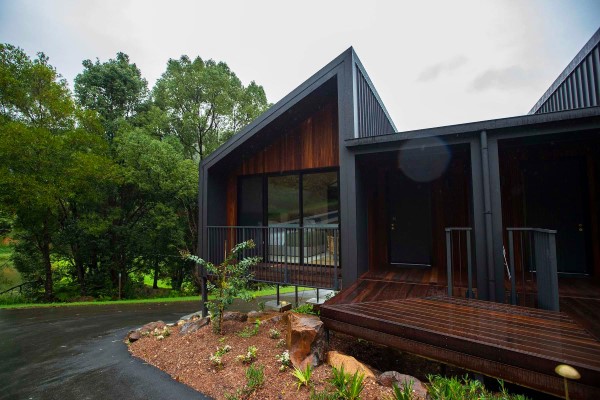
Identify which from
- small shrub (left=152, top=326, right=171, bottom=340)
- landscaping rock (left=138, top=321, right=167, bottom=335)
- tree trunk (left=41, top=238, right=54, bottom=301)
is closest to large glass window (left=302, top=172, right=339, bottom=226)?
small shrub (left=152, top=326, right=171, bottom=340)

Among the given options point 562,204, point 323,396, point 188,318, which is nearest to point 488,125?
point 562,204

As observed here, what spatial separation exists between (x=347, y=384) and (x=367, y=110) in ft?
16.2

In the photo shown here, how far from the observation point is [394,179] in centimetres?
614

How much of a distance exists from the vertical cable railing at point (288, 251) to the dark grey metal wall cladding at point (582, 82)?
4.91 metres

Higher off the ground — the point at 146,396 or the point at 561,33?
the point at 561,33

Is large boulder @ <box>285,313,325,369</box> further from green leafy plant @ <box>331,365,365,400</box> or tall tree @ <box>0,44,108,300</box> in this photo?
tall tree @ <box>0,44,108,300</box>

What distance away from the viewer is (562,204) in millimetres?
5148

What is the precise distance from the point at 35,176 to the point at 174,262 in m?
7.17

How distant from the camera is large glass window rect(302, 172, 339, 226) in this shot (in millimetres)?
6090

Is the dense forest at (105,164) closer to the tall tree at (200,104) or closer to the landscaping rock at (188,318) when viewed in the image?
the tall tree at (200,104)

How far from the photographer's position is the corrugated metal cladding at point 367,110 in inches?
214

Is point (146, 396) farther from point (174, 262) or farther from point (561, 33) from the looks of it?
point (561, 33)

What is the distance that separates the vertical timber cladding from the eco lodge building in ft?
0.10

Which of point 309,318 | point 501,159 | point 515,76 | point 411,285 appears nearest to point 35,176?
point 309,318
